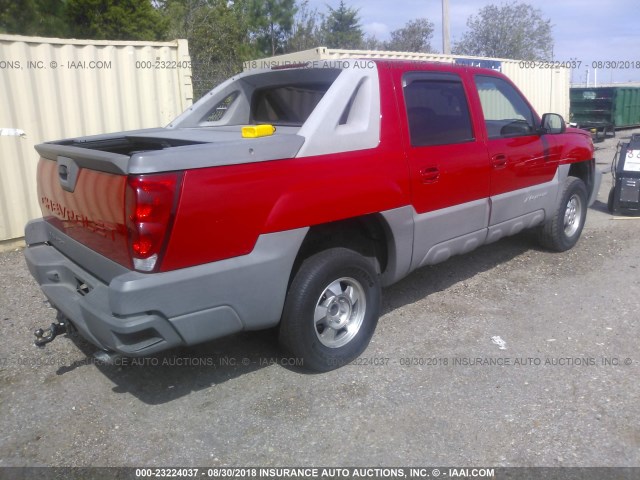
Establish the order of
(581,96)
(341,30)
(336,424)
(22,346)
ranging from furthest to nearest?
(341,30) → (581,96) → (22,346) → (336,424)

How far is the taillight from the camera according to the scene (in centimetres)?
267

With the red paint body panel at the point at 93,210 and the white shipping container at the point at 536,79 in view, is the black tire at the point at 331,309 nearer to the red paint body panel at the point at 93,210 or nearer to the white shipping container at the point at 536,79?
the red paint body panel at the point at 93,210

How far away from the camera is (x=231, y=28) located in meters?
21.1

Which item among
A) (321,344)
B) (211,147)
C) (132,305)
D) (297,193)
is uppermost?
(211,147)

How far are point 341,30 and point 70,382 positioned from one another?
37.0 meters

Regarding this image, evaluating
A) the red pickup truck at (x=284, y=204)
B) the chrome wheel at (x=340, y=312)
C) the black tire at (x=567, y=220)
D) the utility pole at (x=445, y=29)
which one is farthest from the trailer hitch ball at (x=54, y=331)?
the utility pole at (x=445, y=29)

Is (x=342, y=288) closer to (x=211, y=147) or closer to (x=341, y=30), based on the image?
(x=211, y=147)

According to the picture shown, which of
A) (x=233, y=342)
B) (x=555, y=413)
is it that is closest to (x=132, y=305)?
(x=233, y=342)

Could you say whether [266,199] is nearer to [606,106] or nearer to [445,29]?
[445,29]

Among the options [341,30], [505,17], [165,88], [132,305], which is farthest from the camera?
[341,30]

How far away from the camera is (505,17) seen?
34.3m

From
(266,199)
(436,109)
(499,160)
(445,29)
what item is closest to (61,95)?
(436,109)

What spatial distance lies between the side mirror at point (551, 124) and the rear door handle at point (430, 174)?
1735 millimetres

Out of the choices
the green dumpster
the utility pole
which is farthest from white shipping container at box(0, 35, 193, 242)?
the green dumpster
